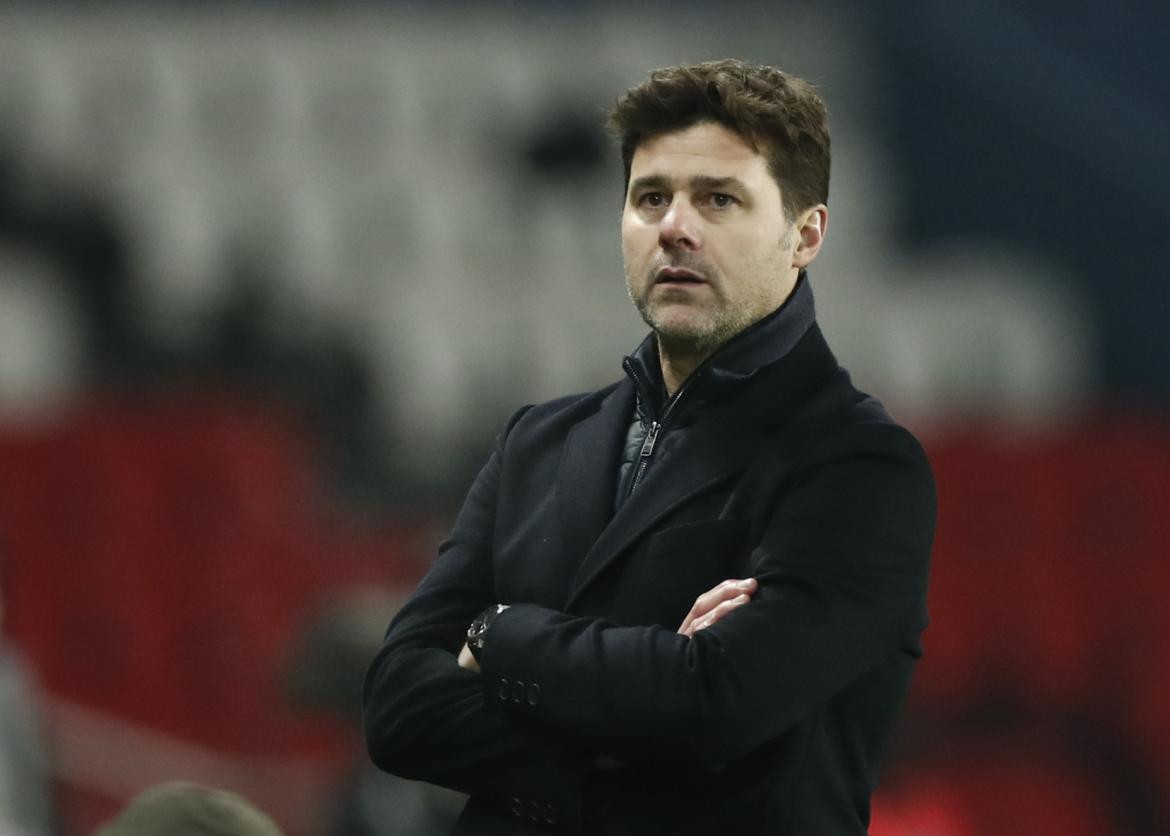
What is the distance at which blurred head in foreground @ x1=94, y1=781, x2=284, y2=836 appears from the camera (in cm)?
179

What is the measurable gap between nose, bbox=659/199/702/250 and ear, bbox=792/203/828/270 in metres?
0.11

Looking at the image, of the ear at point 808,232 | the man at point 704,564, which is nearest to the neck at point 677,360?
the man at point 704,564

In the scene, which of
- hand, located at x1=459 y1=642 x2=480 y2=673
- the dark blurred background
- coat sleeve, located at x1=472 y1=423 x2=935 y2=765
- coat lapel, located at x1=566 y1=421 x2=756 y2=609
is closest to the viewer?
coat sleeve, located at x1=472 y1=423 x2=935 y2=765

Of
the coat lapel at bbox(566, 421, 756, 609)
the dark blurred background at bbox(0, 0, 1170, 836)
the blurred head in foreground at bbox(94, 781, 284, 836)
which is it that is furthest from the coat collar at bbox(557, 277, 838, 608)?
the dark blurred background at bbox(0, 0, 1170, 836)

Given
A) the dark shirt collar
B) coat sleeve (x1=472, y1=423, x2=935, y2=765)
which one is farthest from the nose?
coat sleeve (x1=472, y1=423, x2=935, y2=765)

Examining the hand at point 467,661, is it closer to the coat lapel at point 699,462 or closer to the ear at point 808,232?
the coat lapel at point 699,462

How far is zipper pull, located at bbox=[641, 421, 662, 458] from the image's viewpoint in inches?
77.4

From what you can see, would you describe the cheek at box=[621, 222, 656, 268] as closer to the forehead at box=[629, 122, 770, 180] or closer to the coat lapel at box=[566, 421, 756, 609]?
the forehead at box=[629, 122, 770, 180]

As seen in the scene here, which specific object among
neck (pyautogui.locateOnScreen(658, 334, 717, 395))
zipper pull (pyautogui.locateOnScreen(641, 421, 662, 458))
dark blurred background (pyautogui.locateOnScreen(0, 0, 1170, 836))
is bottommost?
dark blurred background (pyautogui.locateOnScreen(0, 0, 1170, 836))

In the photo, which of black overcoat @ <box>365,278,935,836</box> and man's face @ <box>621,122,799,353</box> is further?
man's face @ <box>621,122,799,353</box>

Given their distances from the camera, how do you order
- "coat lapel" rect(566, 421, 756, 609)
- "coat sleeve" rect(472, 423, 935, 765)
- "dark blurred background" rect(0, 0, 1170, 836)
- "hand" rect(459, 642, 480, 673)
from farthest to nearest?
"dark blurred background" rect(0, 0, 1170, 836) → "hand" rect(459, 642, 480, 673) → "coat lapel" rect(566, 421, 756, 609) → "coat sleeve" rect(472, 423, 935, 765)

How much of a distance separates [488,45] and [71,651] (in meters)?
3.49

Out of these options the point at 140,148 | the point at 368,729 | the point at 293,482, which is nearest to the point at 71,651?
the point at 293,482

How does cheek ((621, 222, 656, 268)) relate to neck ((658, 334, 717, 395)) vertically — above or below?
above
